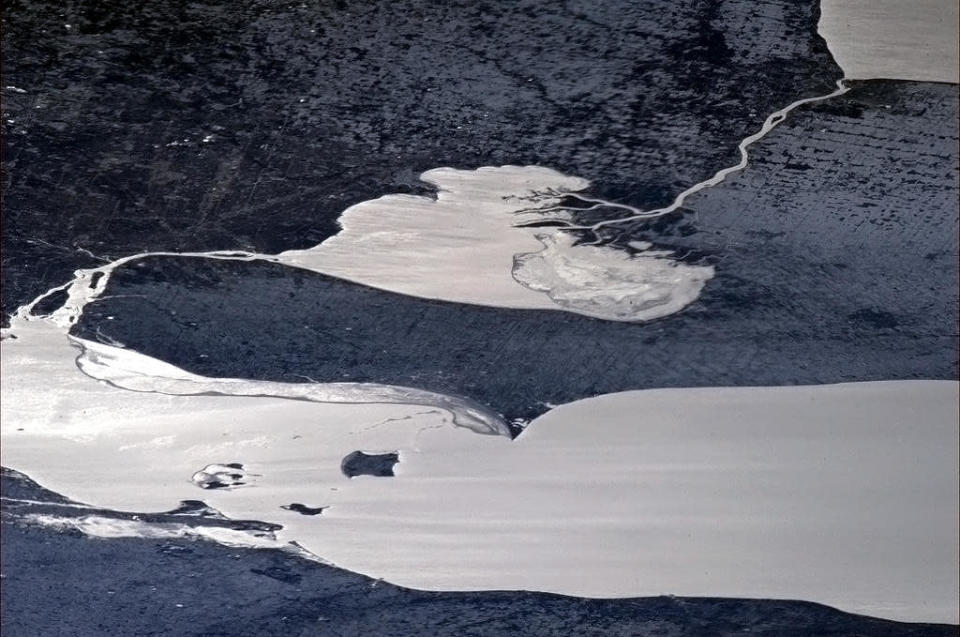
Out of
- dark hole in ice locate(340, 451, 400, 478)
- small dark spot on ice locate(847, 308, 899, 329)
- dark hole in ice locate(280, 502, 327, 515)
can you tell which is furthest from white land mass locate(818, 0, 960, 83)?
dark hole in ice locate(280, 502, 327, 515)

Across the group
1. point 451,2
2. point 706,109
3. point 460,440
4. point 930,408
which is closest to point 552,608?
point 460,440

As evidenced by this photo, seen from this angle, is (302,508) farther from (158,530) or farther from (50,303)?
(50,303)

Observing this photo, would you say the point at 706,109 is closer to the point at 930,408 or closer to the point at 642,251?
the point at 642,251

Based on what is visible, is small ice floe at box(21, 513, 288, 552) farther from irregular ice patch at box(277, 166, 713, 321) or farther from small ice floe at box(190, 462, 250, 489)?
irregular ice patch at box(277, 166, 713, 321)

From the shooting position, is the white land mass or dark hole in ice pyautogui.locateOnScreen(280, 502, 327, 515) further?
dark hole in ice pyautogui.locateOnScreen(280, 502, 327, 515)

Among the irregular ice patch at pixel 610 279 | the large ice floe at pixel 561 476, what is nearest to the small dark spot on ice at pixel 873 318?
the large ice floe at pixel 561 476

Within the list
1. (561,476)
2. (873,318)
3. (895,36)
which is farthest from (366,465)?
(895,36)

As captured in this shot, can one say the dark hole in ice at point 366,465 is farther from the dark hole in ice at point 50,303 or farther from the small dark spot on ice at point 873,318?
the small dark spot on ice at point 873,318
